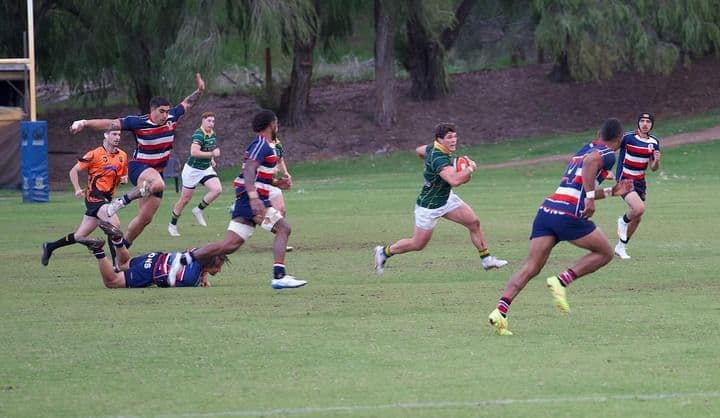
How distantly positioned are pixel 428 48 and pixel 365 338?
114 feet

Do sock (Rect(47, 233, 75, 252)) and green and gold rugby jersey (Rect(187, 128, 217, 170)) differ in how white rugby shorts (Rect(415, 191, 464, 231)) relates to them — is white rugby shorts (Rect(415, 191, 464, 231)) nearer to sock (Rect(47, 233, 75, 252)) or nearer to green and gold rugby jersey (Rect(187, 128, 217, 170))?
sock (Rect(47, 233, 75, 252))

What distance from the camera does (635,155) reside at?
17922 millimetres

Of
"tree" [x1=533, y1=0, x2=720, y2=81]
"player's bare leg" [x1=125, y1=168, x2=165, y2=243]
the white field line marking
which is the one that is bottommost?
"tree" [x1=533, y1=0, x2=720, y2=81]

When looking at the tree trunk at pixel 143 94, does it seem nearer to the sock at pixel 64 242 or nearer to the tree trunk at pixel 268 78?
the tree trunk at pixel 268 78

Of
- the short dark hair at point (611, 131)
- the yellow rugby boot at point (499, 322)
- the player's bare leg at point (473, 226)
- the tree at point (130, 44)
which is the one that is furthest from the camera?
the tree at point (130, 44)

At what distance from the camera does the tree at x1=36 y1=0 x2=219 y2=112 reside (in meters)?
35.5

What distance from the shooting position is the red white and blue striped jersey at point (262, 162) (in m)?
13.7

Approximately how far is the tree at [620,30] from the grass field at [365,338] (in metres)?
20.4

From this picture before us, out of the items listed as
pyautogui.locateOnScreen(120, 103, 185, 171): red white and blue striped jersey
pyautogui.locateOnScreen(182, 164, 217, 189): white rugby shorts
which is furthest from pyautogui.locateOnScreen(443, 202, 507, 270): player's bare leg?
pyautogui.locateOnScreen(182, 164, 217, 189): white rugby shorts

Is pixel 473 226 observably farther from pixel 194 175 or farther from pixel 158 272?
pixel 194 175

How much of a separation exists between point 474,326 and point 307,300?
96.1 inches

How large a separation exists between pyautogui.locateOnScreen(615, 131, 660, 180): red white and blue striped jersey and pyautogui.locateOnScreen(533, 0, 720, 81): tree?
21.8 meters

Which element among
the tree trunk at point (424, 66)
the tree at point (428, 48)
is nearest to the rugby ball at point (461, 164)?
the tree at point (428, 48)

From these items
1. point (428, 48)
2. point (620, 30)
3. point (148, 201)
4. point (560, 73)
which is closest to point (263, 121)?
point (148, 201)
